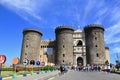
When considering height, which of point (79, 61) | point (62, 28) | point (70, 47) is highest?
point (62, 28)

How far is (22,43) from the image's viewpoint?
78.8 metres

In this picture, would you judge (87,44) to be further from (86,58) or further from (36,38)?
(36,38)

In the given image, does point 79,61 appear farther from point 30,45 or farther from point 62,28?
point 30,45

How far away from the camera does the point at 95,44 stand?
7462 centimetres

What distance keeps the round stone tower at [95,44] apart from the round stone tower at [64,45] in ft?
23.2

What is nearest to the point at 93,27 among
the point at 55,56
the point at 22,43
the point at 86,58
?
the point at 86,58

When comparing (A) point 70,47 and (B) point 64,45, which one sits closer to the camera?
(B) point 64,45

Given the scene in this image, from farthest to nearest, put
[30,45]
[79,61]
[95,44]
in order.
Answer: [79,61], [30,45], [95,44]

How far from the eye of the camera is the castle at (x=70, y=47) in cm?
7419

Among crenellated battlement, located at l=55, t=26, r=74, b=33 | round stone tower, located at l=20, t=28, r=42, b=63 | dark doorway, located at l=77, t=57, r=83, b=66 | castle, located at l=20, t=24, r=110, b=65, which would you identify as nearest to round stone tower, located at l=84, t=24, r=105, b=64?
castle, located at l=20, t=24, r=110, b=65

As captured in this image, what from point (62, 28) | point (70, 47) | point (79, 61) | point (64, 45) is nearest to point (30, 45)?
point (64, 45)

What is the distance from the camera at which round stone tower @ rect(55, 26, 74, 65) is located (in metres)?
74.2

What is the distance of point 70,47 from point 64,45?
272 cm

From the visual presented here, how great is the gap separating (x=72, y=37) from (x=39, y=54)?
54.1 ft
